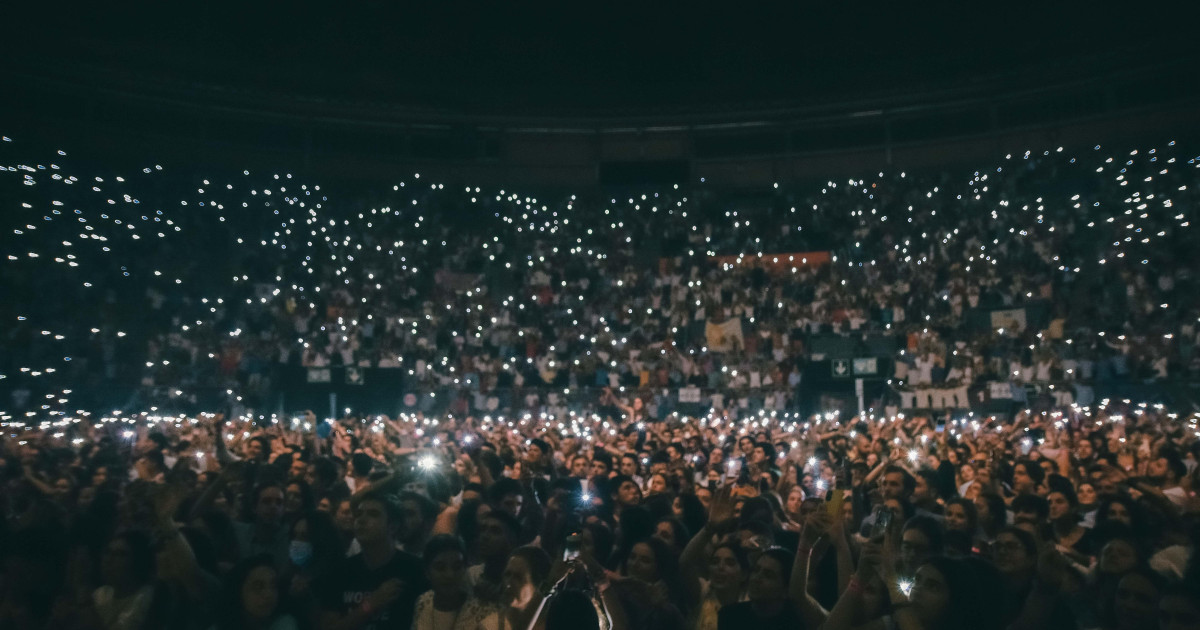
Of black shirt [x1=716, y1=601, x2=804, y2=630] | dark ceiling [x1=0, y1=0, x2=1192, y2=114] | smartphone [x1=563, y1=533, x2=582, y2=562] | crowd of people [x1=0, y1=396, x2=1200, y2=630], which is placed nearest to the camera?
black shirt [x1=716, y1=601, x2=804, y2=630]

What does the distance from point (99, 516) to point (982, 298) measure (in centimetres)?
2527

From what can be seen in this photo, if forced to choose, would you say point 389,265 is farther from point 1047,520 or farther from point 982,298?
point 1047,520

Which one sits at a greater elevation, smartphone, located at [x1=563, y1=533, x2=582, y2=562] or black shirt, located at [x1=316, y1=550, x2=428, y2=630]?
smartphone, located at [x1=563, y1=533, x2=582, y2=562]

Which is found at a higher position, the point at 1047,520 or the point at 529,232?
the point at 529,232

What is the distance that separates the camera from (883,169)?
3375 centimetres

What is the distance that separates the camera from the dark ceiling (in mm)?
26891

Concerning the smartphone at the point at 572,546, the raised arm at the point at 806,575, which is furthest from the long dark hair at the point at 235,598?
the raised arm at the point at 806,575

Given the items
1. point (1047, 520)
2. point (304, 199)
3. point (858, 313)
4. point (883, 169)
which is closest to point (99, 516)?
point (1047, 520)

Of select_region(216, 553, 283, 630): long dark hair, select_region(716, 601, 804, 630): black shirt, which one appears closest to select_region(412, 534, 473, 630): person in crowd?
select_region(216, 553, 283, 630): long dark hair

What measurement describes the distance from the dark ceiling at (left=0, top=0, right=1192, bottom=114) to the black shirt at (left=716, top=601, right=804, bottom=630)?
79.2ft

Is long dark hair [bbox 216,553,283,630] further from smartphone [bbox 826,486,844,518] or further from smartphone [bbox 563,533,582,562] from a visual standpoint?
smartphone [bbox 826,486,844,518]

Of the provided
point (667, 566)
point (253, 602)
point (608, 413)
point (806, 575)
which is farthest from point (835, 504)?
point (608, 413)

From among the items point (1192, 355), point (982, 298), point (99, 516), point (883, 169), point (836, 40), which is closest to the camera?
point (99, 516)

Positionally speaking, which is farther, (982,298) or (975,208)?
(975,208)
